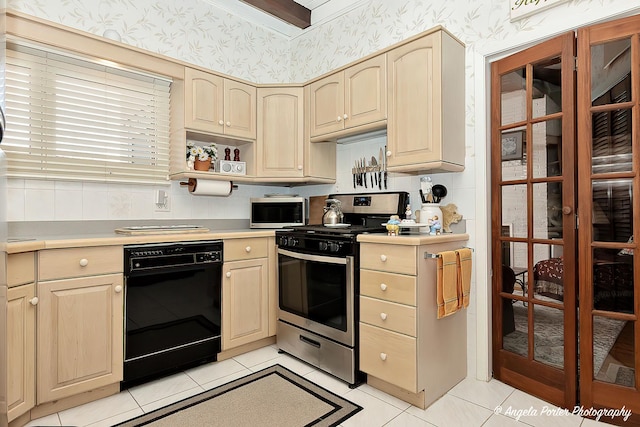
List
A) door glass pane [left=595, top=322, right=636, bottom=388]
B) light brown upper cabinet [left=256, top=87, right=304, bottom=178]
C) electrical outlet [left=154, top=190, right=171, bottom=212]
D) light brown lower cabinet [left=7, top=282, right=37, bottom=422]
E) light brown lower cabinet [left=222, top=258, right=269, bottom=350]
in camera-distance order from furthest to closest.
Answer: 1. light brown upper cabinet [left=256, top=87, right=304, bottom=178]
2. electrical outlet [left=154, top=190, right=171, bottom=212]
3. light brown lower cabinet [left=222, top=258, right=269, bottom=350]
4. door glass pane [left=595, top=322, right=636, bottom=388]
5. light brown lower cabinet [left=7, top=282, right=37, bottom=422]

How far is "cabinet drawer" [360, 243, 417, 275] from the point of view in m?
1.96

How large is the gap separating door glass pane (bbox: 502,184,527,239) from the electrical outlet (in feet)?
8.35

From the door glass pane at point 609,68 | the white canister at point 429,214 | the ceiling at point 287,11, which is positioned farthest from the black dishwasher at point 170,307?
the door glass pane at point 609,68

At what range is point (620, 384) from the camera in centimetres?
183

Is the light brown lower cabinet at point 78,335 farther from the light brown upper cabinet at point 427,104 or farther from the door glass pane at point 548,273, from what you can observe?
the door glass pane at point 548,273

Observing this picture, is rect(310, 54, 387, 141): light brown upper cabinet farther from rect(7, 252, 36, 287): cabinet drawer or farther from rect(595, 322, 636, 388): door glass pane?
rect(7, 252, 36, 287): cabinet drawer

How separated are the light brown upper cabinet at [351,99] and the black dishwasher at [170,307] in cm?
132

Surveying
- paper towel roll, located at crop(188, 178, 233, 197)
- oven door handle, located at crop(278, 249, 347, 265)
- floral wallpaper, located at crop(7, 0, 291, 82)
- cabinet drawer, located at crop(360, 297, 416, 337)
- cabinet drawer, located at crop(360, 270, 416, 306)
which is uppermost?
floral wallpaper, located at crop(7, 0, 291, 82)

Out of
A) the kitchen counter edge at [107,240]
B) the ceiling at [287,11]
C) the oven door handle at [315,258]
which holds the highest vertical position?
the ceiling at [287,11]

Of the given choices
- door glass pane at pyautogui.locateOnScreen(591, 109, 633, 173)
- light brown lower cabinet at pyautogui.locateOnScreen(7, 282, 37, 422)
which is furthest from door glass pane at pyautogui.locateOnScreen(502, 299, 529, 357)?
light brown lower cabinet at pyautogui.locateOnScreen(7, 282, 37, 422)

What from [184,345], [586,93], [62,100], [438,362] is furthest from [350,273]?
[62,100]

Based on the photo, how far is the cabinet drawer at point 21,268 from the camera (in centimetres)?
170

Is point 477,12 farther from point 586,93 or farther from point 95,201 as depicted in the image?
point 95,201

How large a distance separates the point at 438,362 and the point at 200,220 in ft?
7.21
